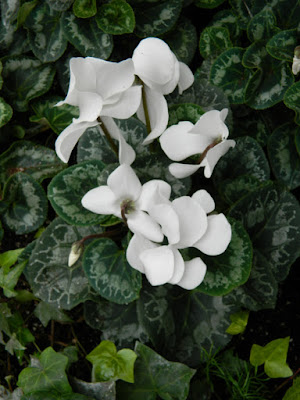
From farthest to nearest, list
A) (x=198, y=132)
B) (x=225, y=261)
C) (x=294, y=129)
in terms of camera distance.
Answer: (x=294, y=129)
(x=225, y=261)
(x=198, y=132)

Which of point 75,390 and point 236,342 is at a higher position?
point 75,390

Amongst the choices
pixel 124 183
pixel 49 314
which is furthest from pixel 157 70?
pixel 49 314

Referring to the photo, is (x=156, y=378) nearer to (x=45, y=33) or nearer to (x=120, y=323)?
(x=120, y=323)

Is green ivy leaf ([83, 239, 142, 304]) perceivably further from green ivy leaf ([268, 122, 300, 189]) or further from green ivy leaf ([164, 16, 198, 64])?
green ivy leaf ([164, 16, 198, 64])

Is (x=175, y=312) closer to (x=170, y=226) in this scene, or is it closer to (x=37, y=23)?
(x=170, y=226)

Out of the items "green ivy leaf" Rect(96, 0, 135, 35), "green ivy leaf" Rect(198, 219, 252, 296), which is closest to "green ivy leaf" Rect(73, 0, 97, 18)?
"green ivy leaf" Rect(96, 0, 135, 35)

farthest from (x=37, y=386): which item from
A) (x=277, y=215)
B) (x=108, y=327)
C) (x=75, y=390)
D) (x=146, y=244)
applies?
(x=277, y=215)

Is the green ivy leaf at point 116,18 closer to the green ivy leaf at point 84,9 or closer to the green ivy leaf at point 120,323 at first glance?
the green ivy leaf at point 84,9
